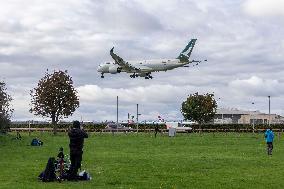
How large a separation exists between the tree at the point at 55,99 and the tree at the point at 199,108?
3108 centimetres

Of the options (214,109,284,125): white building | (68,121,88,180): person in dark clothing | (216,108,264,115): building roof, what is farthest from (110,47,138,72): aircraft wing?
(216,108,264,115): building roof

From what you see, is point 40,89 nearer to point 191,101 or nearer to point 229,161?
point 191,101

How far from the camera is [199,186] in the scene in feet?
60.0

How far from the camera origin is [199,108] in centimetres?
11812

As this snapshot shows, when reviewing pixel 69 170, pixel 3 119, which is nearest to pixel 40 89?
pixel 3 119

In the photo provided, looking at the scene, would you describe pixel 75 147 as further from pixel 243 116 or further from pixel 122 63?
pixel 243 116

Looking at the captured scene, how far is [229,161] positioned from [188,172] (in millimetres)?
6641

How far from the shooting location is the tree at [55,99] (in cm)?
9250

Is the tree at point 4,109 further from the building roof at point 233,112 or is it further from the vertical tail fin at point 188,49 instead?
the building roof at point 233,112

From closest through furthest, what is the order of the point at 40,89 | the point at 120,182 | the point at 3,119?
the point at 120,182 → the point at 3,119 → the point at 40,89

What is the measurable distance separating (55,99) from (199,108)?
114 ft

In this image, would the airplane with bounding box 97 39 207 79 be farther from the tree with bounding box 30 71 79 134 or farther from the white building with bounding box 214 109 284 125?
the white building with bounding box 214 109 284 125

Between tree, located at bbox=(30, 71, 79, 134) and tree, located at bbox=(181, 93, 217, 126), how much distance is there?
3108cm

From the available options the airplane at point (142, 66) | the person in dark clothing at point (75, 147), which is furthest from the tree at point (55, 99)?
the person in dark clothing at point (75, 147)
